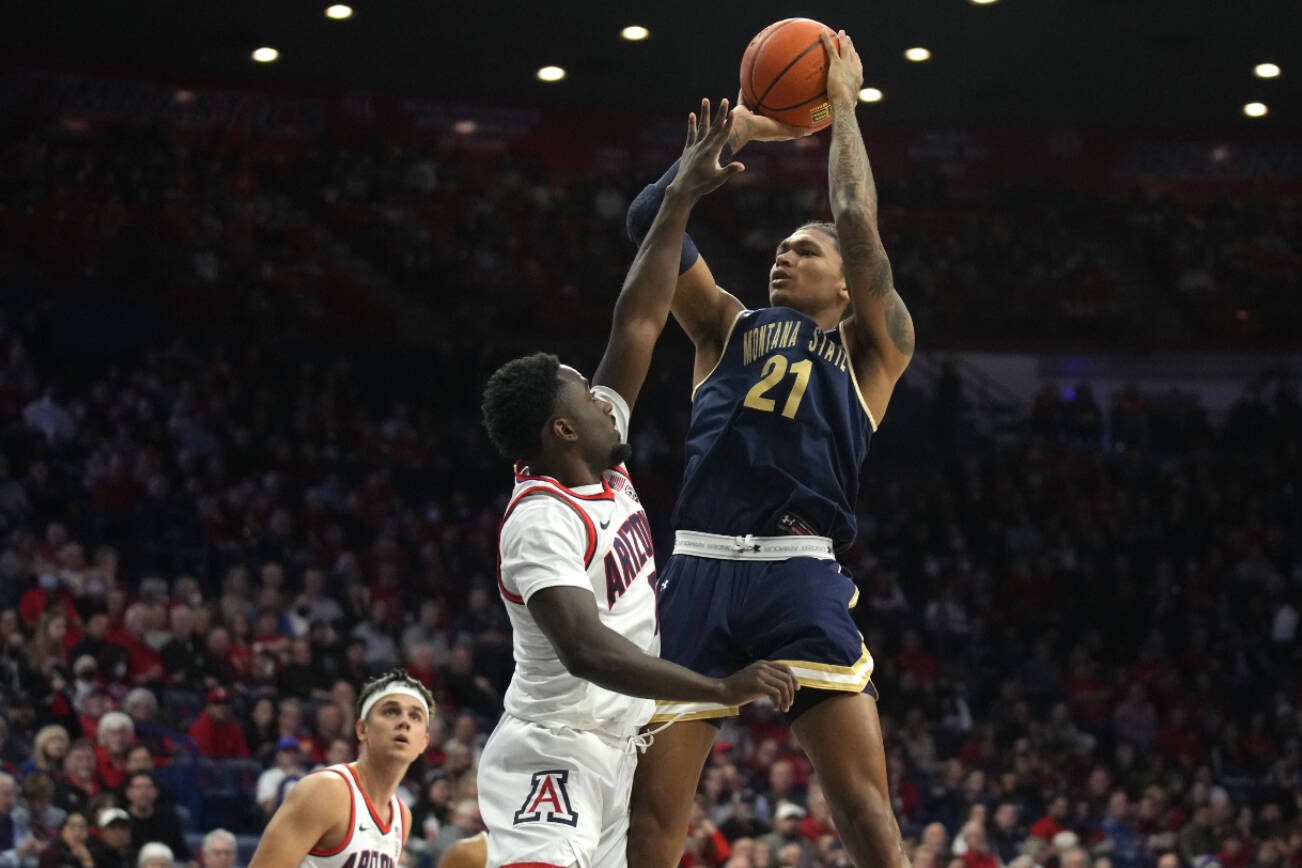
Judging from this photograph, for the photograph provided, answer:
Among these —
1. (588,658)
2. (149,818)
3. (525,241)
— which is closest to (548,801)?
(588,658)

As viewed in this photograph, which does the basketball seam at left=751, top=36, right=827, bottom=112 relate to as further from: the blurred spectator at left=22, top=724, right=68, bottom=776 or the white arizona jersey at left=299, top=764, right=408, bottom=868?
the blurred spectator at left=22, top=724, right=68, bottom=776

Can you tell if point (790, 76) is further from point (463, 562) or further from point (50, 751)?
point (463, 562)

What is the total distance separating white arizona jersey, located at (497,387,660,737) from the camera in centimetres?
426

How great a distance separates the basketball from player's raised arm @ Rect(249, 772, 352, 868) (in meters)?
2.60

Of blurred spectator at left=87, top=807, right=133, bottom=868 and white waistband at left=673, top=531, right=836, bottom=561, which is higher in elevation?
white waistband at left=673, top=531, right=836, bottom=561

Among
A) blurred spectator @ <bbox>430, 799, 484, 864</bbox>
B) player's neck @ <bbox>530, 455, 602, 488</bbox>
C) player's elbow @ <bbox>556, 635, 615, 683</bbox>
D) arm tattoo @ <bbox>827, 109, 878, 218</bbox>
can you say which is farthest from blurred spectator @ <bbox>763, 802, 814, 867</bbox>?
player's elbow @ <bbox>556, 635, 615, 683</bbox>

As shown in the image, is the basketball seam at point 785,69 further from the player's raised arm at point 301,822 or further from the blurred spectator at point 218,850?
the blurred spectator at point 218,850

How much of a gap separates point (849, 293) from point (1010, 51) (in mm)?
14712

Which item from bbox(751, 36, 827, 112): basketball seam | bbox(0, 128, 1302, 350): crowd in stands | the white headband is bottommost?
the white headband

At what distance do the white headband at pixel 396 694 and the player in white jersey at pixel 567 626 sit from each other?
1.54 meters

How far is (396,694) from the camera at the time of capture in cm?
604

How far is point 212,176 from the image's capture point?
62.1 feet

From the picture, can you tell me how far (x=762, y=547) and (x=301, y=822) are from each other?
6.17ft

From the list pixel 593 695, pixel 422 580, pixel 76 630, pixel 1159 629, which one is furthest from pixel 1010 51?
pixel 593 695
